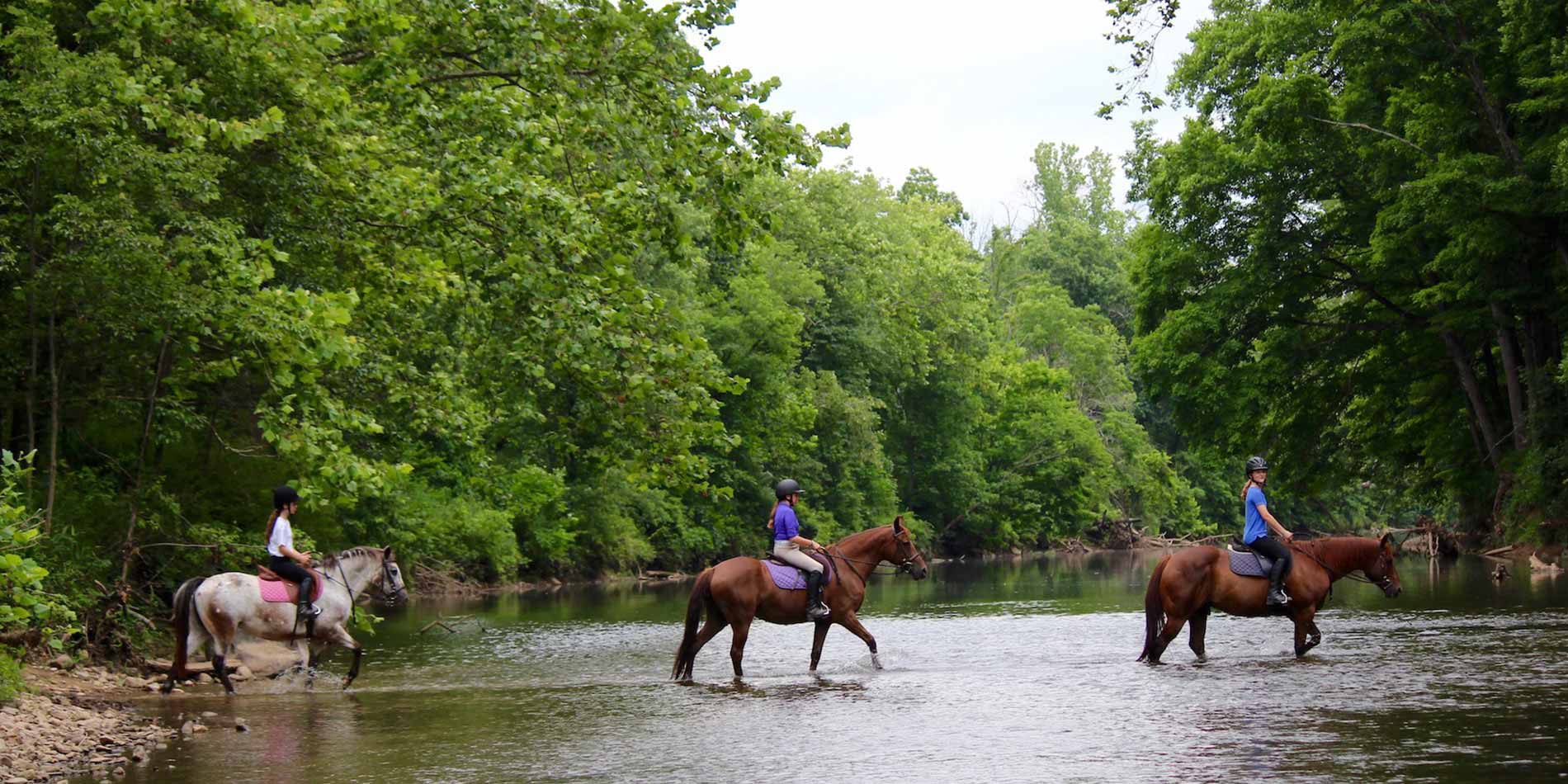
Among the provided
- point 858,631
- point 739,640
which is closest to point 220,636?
point 739,640

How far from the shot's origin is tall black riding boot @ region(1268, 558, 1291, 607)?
19078 mm

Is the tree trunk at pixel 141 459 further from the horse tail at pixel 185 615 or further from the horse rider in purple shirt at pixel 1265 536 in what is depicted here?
the horse rider in purple shirt at pixel 1265 536

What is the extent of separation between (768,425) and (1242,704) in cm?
4526

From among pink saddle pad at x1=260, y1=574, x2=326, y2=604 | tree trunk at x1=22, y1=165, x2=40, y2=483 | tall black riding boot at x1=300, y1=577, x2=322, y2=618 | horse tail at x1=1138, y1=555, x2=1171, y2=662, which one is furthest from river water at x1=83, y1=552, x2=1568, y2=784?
tree trunk at x1=22, y1=165, x2=40, y2=483

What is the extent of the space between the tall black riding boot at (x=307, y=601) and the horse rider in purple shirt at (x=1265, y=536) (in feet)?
36.4

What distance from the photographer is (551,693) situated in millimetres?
17969

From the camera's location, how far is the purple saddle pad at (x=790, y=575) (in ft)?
64.0

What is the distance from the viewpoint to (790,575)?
64.2 feet

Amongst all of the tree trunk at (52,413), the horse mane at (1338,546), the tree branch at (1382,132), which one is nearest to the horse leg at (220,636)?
the tree trunk at (52,413)

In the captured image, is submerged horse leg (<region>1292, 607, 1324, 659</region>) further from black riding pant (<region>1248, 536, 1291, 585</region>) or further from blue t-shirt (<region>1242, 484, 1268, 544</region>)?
blue t-shirt (<region>1242, 484, 1268, 544</region>)

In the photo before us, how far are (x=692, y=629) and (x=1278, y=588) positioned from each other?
23.2 feet

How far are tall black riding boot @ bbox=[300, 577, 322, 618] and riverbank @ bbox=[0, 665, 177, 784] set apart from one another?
2.16 meters

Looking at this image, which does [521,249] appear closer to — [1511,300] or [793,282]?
[1511,300]

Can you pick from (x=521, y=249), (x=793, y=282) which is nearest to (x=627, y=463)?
(x=521, y=249)
